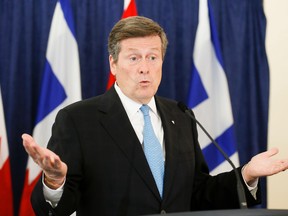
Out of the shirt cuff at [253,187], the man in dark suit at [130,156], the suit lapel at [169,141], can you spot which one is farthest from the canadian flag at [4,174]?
the shirt cuff at [253,187]

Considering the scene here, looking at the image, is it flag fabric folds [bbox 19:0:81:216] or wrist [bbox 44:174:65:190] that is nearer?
wrist [bbox 44:174:65:190]

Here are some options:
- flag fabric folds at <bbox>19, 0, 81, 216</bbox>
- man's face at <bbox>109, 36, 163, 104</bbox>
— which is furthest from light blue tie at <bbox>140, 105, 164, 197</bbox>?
flag fabric folds at <bbox>19, 0, 81, 216</bbox>

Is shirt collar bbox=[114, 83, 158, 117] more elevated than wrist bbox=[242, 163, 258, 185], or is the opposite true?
shirt collar bbox=[114, 83, 158, 117]

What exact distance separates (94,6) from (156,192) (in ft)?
6.23

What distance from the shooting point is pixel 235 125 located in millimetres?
3783

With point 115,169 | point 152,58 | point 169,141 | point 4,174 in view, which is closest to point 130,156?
point 115,169

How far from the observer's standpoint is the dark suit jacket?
206cm

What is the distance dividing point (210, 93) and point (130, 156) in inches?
68.4

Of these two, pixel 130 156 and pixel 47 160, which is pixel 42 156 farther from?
A: pixel 130 156

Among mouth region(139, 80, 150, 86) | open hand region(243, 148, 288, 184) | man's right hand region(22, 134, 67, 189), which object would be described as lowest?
open hand region(243, 148, 288, 184)

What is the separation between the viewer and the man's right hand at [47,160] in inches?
63.2

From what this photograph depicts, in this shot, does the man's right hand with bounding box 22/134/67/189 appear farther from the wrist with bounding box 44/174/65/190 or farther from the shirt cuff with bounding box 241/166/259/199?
the shirt cuff with bounding box 241/166/259/199

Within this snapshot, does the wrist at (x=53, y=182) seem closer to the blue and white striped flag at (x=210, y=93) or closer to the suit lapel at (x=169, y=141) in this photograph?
the suit lapel at (x=169, y=141)

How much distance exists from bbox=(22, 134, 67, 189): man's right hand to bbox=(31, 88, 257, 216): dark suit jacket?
0.16 m
